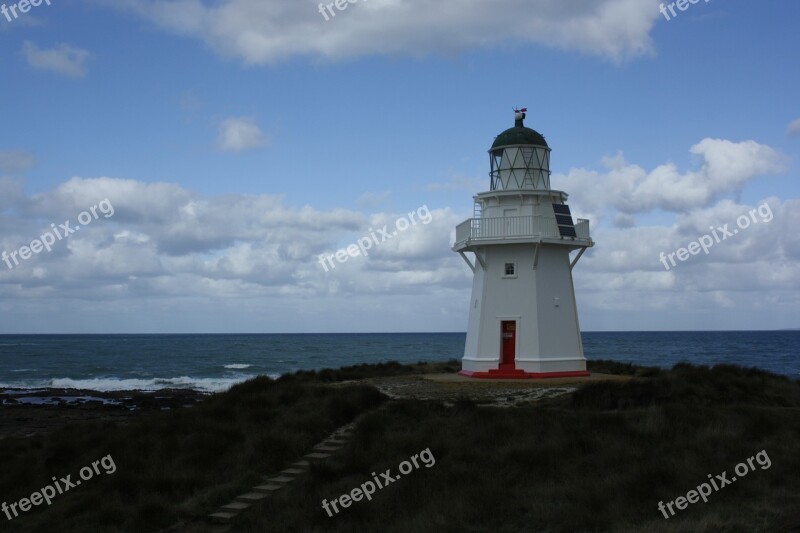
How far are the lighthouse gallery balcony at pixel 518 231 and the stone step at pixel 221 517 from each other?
1082 centimetres

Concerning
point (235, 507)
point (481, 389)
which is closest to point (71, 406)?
point (481, 389)

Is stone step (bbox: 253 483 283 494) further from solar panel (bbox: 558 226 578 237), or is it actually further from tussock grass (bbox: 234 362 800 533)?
solar panel (bbox: 558 226 578 237)

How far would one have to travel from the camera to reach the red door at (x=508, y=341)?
2083 centimetres

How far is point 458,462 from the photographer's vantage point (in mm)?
12492

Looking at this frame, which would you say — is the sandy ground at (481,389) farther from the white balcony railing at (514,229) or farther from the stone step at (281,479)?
the stone step at (281,479)

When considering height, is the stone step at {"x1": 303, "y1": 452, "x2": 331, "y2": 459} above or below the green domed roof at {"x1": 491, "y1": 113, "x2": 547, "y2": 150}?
below

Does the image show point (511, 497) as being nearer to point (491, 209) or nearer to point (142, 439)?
point (142, 439)

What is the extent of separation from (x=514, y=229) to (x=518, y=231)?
12 cm

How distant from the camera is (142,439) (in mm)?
15406

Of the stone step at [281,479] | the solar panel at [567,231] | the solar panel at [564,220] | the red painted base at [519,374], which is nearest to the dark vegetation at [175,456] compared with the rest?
the stone step at [281,479]

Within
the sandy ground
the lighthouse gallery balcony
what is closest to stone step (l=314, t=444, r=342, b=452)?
the sandy ground

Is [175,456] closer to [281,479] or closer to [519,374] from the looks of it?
[281,479]

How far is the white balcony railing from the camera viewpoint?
20344mm

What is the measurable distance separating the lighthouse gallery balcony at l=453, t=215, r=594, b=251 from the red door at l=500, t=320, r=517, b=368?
2.28m
